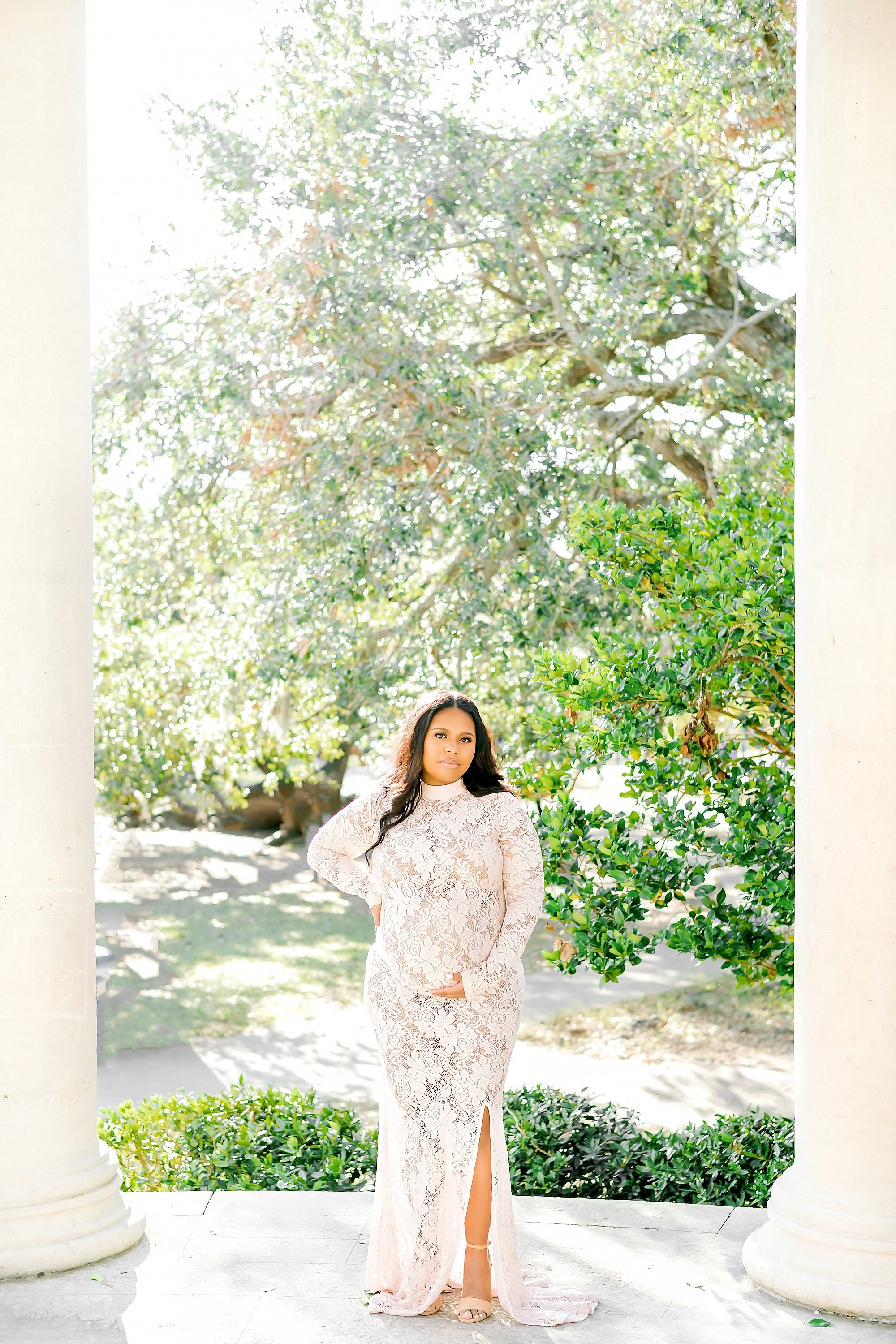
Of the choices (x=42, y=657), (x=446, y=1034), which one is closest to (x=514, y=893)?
(x=446, y=1034)

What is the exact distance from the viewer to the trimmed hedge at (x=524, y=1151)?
187 inches

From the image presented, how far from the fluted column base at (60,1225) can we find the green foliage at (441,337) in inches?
158

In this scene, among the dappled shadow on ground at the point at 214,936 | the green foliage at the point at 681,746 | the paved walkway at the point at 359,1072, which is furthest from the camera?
the dappled shadow on ground at the point at 214,936

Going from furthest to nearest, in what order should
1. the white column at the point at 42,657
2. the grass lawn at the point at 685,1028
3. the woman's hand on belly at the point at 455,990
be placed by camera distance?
the grass lawn at the point at 685,1028 < the white column at the point at 42,657 < the woman's hand on belly at the point at 455,990

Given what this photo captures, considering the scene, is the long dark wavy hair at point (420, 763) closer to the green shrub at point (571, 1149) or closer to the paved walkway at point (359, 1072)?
the green shrub at point (571, 1149)

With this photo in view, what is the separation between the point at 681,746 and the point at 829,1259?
1.78 meters

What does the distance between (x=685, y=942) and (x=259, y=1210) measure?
171 centimetres

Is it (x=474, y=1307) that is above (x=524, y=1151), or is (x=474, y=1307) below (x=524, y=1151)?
above

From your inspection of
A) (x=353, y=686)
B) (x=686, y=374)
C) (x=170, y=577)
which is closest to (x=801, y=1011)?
(x=353, y=686)

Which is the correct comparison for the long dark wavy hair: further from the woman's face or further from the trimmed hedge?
the trimmed hedge

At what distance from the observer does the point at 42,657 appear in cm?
390

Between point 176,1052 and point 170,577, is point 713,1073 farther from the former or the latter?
point 170,577

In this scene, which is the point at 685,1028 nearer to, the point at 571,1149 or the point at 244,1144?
the point at 571,1149

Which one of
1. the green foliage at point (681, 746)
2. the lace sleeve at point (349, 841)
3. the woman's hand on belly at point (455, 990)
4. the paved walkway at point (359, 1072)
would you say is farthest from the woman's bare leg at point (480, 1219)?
the paved walkway at point (359, 1072)
